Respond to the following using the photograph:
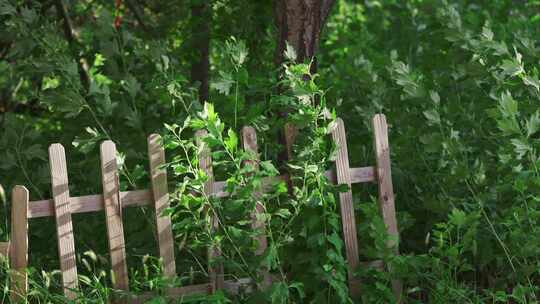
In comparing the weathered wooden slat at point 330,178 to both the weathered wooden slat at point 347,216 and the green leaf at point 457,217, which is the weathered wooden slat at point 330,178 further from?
the green leaf at point 457,217

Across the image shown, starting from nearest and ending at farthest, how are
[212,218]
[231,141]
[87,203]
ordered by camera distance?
[231,141] < [87,203] < [212,218]

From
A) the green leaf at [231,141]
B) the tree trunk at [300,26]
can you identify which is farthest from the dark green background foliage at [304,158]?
the tree trunk at [300,26]

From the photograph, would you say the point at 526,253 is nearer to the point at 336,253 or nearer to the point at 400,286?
the point at 400,286

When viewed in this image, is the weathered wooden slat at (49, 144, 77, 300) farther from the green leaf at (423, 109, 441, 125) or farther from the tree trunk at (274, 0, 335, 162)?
the green leaf at (423, 109, 441, 125)

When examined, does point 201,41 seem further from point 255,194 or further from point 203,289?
point 203,289

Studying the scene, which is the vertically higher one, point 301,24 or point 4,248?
point 301,24

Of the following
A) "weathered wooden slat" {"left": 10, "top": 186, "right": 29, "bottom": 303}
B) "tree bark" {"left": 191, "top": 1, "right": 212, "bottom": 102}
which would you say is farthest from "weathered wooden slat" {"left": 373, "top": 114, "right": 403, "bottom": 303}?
"weathered wooden slat" {"left": 10, "top": 186, "right": 29, "bottom": 303}

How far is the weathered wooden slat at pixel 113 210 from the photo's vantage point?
3523 mm

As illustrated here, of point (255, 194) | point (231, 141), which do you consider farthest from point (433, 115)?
point (231, 141)

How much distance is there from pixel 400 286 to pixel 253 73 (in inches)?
64.3

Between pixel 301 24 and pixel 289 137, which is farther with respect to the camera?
pixel 301 24

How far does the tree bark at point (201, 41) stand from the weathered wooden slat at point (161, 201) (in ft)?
4.33

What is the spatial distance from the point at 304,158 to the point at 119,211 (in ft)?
2.59

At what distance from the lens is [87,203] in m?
3.53
